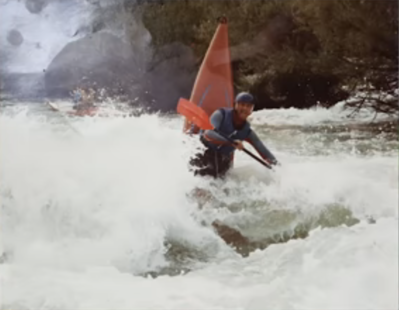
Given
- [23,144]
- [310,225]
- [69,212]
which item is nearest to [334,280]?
[310,225]

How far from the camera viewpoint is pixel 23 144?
1.20 meters

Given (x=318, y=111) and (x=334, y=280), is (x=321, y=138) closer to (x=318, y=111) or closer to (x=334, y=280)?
(x=318, y=111)

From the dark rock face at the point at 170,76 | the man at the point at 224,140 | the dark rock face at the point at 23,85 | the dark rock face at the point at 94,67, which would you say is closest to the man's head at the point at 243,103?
the man at the point at 224,140

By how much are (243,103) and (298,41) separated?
0.19 meters

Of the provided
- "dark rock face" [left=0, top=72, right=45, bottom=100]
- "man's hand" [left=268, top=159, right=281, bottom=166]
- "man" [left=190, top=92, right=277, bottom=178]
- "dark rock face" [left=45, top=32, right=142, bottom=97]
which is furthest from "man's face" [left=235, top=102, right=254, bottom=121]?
"dark rock face" [left=0, top=72, right=45, bottom=100]

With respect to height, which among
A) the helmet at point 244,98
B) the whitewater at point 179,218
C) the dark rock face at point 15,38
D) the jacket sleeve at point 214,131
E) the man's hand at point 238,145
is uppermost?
the dark rock face at point 15,38

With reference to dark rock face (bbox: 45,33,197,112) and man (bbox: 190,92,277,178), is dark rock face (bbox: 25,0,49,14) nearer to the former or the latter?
dark rock face (bbox: 45,33,197,112)

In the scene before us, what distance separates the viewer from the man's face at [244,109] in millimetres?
1224

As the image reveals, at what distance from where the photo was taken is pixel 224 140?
4.03 ft

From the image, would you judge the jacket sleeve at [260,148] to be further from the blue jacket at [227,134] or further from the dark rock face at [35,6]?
the dark rock face at [35,6]

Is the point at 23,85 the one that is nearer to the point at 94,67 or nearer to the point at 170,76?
the point at 94,67

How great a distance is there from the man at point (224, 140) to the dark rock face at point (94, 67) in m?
0.21

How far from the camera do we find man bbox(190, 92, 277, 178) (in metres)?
1.22

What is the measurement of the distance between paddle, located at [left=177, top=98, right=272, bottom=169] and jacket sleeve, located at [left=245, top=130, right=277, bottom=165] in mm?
13
